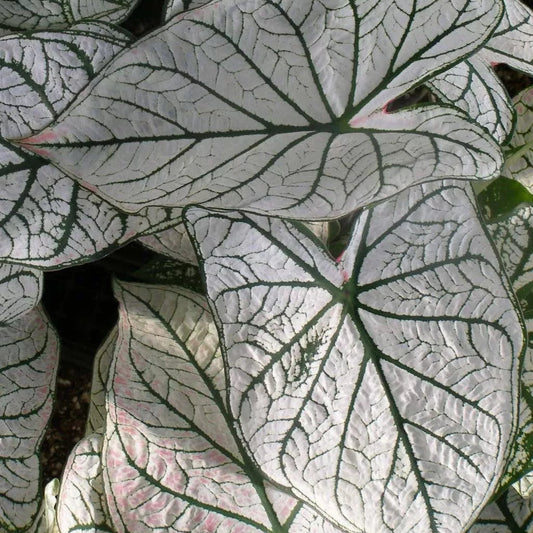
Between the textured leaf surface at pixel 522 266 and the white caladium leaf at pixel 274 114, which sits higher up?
the white caladium leaf at pixel 274 114

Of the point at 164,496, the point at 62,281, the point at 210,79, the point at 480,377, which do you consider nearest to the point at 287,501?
the point at 164,496

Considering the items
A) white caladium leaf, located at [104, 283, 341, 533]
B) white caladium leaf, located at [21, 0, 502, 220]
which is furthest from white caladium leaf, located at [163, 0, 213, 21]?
white caladium leaf, located at [104, 283, 341, 533]

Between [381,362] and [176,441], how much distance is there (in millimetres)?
355

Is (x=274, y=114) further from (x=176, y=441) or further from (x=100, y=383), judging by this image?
(x=100, y=383)

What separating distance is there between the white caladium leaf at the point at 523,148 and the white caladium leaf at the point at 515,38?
17 centimetres

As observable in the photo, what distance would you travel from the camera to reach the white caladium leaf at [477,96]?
107cm

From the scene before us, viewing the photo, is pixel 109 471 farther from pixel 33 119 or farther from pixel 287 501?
pixel 33 119

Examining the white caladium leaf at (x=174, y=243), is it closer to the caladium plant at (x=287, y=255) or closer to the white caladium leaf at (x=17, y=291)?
the caladium plant at (x=287, y=255)

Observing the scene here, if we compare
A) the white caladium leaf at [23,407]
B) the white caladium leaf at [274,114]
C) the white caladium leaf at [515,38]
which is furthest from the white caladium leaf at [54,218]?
the white caladium leaf at [515,38]

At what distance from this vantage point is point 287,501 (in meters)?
0.96

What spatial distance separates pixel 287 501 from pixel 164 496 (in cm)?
19

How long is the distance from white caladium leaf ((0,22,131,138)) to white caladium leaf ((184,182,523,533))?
0.31 metres

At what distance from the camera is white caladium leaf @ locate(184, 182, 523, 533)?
2.60 ft

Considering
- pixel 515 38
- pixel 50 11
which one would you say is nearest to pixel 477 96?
pixel 515 38
